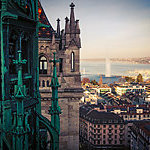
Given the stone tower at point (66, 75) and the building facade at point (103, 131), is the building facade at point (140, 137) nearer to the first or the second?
the building facade at point (103, 131)

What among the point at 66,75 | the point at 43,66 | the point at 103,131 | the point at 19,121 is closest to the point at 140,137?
the point at 103,131

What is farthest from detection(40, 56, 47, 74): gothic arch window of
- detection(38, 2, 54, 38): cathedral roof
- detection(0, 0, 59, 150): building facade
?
detection(0, 0, 59, 150): building facade

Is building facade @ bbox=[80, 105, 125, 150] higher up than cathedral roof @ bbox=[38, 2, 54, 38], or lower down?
lower down

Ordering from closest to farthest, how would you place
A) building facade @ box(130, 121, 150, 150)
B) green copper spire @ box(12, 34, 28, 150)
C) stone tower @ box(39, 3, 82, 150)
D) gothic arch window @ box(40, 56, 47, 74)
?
green copper spire @ box(12, 34, 28, 150) < stone tower @ box(39, 3, 82, 150) < gothic arch window @ box(40, 56, 47, 74) < building facade @ box(130, 121, 150, 150)

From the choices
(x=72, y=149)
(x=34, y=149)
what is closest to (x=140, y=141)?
(x=72, y=149)

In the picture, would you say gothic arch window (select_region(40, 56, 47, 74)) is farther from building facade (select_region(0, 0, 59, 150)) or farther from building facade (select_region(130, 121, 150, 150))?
building facade (select_region(130, 121, 150, 150))

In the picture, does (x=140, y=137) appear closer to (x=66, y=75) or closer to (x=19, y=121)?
(x=66, y=75)

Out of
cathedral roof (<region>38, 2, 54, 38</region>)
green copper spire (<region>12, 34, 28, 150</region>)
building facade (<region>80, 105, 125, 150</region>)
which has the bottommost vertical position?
building facade (<region>80, 105, 125, 150</region>)

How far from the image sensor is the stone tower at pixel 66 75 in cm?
1049

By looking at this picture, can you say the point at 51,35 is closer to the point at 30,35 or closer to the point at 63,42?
the point at 63,42

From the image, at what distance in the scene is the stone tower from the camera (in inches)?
413

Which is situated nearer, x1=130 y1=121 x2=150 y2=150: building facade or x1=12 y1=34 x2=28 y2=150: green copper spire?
x1=12 y1=34 x2=28 y2=150: green copper spire

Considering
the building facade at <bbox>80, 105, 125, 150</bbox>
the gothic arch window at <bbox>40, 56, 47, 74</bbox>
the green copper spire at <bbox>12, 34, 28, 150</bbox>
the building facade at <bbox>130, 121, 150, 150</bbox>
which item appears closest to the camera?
the green copper spire at <bbox>12, 34, 28, 150</bbox>

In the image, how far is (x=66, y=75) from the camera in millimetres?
10672
